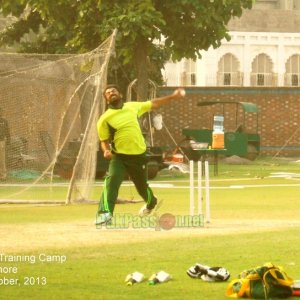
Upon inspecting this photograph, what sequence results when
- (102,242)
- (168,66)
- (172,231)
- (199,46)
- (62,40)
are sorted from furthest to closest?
(168,66)
(62,40)
(199,46)
(172,231)
(102,242)

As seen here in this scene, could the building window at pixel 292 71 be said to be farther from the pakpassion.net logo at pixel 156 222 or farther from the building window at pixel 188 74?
the pakpassion.net logo at pixel 156 222

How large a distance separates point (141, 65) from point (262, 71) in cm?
4855

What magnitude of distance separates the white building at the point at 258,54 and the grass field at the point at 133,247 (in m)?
59.2

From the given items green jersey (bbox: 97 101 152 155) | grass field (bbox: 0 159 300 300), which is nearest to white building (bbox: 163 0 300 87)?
grass field (bbox: 0 159 300 300)

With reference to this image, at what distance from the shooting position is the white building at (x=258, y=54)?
84312 mm

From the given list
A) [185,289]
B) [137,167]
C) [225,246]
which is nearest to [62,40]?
[137,167]

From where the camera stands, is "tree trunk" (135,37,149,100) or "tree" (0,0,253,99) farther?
"tree trunk" (135,37,149,100)

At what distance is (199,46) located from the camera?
38.6 metres

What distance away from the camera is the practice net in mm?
23781

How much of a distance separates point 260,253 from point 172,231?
3.06m

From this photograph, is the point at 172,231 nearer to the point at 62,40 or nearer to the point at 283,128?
the point at 62,40

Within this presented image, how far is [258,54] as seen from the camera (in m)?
85.5

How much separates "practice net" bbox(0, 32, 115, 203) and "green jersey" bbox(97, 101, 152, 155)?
194 inches

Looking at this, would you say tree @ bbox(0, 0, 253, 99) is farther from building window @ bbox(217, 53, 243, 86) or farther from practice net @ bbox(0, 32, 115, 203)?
building window @ bbox(217, 53, 243, 86)
